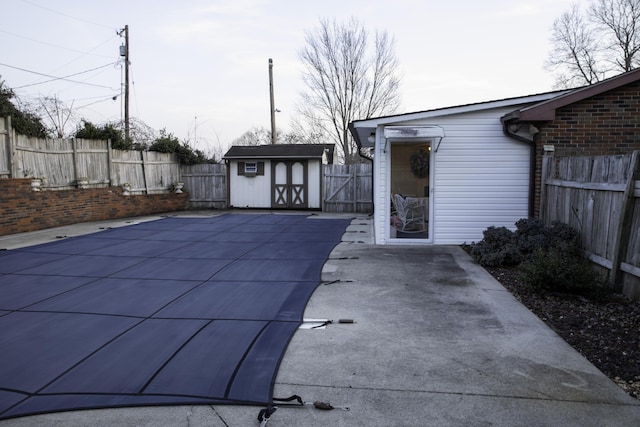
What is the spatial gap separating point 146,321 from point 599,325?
4349mm

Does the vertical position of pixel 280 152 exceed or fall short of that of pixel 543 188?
it exceeds it

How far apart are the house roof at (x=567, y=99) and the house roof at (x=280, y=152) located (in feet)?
34.1

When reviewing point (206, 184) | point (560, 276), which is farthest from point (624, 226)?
point (206, 184)

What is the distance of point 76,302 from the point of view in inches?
197

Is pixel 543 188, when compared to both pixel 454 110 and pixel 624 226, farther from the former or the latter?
pixel 624 226

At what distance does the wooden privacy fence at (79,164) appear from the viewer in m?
10.6

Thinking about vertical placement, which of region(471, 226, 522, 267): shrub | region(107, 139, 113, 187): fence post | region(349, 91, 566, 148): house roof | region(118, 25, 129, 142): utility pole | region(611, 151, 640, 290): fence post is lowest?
region(471, 226, 522, 267): shrub

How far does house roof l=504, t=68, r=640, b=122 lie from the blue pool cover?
13.9 ft

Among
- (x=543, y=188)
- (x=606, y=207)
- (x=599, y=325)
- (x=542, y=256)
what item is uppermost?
(x=543, y=188)

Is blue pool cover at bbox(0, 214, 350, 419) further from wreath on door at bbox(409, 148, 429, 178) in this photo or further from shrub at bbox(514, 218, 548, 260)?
wreath on door at bbox(409, 148, 429, 178)

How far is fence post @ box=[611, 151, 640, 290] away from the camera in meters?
4.89

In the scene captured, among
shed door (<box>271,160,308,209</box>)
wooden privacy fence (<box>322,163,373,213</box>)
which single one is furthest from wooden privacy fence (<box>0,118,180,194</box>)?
wooden privacy fence (<box>322,163,373,213</box>)

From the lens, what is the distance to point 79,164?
1299cm

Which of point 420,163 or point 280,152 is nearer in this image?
point 420,163
